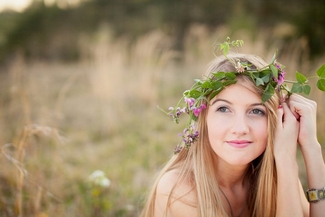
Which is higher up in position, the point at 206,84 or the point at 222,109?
the point at 206,84

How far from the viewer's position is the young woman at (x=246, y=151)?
1.94 m

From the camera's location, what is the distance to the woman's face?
192 cm

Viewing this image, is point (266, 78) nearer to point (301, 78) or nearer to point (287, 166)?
point (301, 78)

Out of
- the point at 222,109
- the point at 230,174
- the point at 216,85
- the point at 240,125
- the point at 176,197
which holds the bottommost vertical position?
the point at 176,197

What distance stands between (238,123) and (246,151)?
0.18m

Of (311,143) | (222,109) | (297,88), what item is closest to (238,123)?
(222,109)

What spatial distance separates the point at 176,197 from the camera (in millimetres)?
2064

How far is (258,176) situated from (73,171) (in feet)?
9.36

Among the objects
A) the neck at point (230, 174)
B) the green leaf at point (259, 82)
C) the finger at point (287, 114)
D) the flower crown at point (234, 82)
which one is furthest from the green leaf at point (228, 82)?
the neck at point (230, 174)

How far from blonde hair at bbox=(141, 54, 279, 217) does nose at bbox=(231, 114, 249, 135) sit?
169 mm

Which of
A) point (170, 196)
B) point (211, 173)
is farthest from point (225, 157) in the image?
point (170, 196)

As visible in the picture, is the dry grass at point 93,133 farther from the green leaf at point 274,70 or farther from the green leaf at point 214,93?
the green leaf at point 274,70

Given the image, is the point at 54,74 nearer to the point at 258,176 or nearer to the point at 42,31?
the point at 42,31

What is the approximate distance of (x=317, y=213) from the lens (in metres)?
2.03
